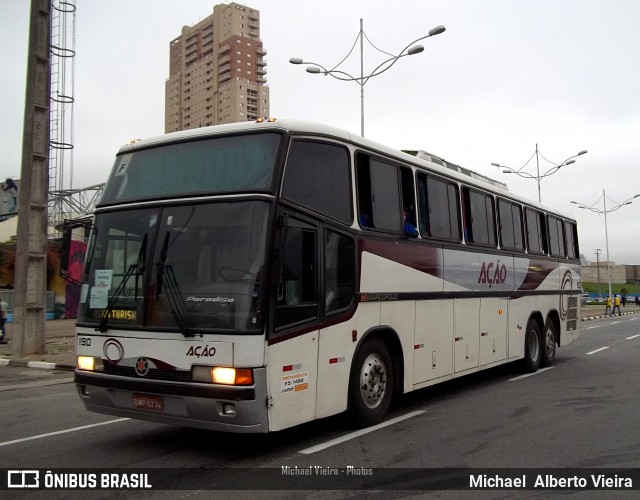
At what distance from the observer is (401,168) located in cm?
784

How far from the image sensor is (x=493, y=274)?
1014 centimetres

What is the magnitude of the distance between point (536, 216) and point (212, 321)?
913 centimetres

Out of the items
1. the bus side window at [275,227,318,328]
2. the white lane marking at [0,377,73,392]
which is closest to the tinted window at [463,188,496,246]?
the bus side window at [275,227,318,328]

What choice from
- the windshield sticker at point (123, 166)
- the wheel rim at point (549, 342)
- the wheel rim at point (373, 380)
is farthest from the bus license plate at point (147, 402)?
the wheel rim at point (549, 342)

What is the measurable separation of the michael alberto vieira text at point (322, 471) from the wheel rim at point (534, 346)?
755 centimetres

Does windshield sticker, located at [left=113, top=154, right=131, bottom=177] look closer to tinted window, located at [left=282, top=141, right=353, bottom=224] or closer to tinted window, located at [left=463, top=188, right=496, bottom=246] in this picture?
tinted window, located at [left=282, top=141, right=353, bottom=224]

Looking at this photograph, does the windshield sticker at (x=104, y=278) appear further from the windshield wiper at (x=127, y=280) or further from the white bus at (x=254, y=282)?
the windshield wiper at (x=127, y=280)

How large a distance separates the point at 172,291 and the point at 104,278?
959mm

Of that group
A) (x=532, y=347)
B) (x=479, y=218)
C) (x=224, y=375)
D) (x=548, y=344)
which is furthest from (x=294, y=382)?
(x=548, y=344)

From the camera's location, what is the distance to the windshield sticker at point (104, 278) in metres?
5.97

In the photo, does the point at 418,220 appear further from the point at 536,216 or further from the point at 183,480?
the point at 536,216

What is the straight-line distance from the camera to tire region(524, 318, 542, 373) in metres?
11.7

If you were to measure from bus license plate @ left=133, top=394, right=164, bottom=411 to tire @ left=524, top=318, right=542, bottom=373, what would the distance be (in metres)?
8.11

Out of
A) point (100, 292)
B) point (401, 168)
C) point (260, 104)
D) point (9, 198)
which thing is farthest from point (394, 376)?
point (260, 104)
